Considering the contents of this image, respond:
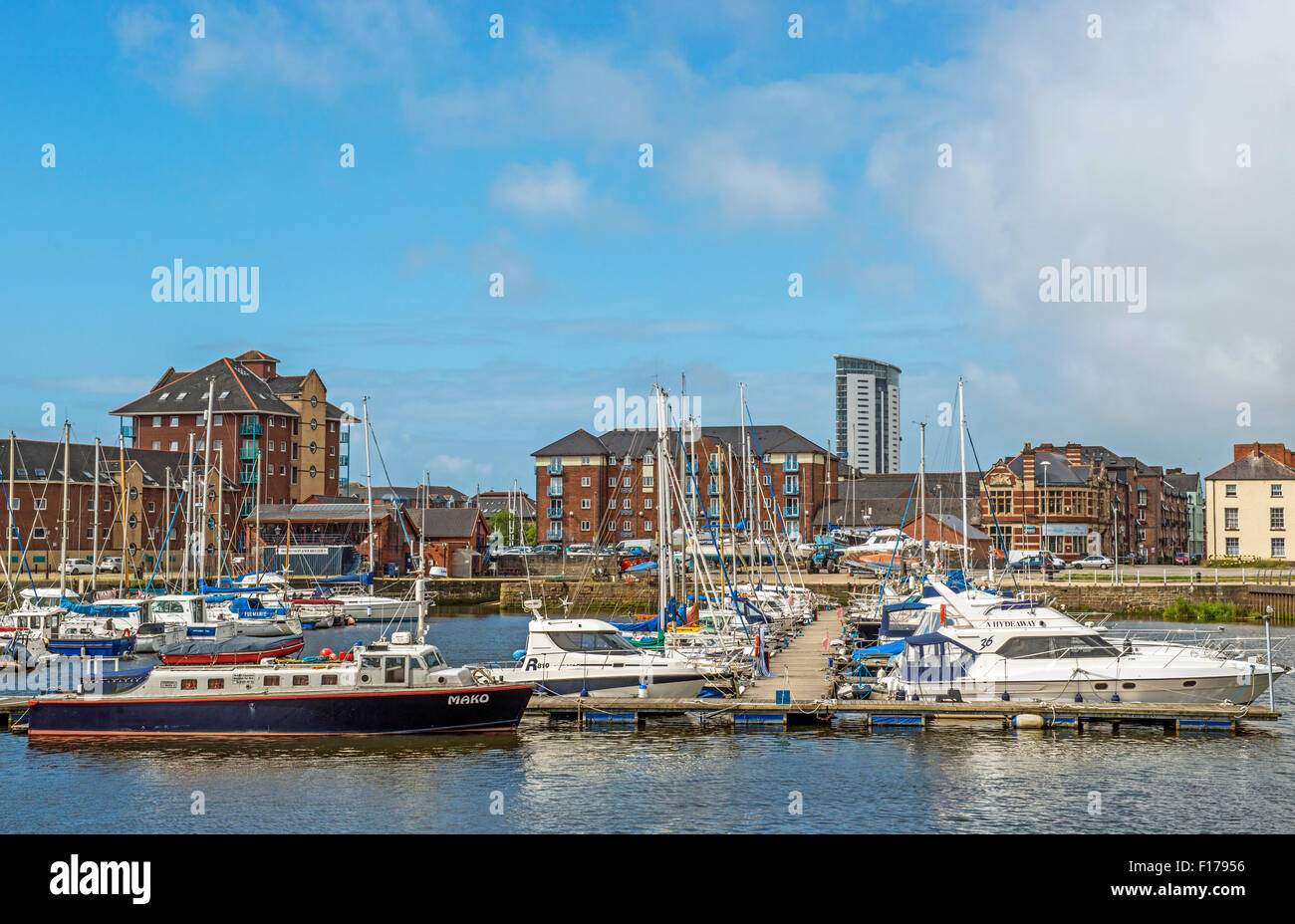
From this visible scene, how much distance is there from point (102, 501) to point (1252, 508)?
94606 mm

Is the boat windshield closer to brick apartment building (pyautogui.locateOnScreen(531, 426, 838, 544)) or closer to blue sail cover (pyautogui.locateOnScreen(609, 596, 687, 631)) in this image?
blue sail cover (pyautogui.locateOnScreen(609, 596, 687, 631))

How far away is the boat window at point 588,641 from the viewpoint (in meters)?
38.8

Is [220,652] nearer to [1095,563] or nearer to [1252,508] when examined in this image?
[1252,508]

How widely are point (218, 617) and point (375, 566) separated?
125 ft

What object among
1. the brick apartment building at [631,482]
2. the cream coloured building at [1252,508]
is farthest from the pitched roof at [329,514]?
the cream coloured building at [1252,508]

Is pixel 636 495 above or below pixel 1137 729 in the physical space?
above

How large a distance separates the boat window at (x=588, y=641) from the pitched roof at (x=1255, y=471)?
7527 centimetres

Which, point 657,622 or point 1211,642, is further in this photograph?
point 1211,642

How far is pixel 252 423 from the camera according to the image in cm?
12356

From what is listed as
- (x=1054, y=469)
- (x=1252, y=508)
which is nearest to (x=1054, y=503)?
(x=1054, y=469)
